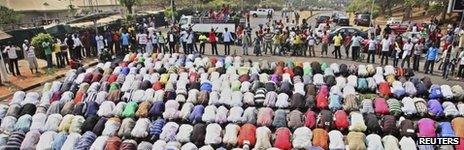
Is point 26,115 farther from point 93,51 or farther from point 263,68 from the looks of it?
point 93,51

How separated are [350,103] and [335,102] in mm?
452

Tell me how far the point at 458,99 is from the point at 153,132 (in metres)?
10.2

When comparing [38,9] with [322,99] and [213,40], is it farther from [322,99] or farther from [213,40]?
[322,99]

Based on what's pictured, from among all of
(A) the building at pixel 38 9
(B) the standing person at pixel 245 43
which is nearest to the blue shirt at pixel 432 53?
(B) the standing person at pixel 245 43

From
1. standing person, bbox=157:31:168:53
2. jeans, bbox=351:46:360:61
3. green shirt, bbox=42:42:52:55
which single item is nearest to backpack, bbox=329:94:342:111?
jeans, bbox=351:46:360:61

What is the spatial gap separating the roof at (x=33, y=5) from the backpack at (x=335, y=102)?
42962 millimetres

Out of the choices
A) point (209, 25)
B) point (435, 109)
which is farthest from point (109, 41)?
point (435, 109)

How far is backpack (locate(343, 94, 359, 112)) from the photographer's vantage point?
13298 millimetres

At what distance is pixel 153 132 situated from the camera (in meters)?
11.8

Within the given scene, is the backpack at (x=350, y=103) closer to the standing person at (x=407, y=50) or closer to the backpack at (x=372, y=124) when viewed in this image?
the backpack at (x=372, y=124)

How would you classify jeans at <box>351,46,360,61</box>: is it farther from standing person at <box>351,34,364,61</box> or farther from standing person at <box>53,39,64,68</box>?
standing person at <box>53,39,64,68</box>

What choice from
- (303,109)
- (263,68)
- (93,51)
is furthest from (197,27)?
(303,109)

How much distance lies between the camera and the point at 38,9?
4984 centimetres

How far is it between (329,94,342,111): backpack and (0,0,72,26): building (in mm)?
39372
